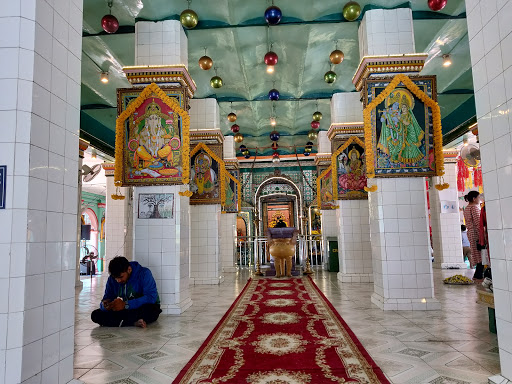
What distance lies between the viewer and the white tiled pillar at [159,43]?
5.88 metres

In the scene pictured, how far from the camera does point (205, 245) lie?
870 centimetres

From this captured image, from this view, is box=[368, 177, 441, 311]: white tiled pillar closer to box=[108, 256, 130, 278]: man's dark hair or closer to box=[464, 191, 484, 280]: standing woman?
box=[464, 191, 484, 280]: standing woman

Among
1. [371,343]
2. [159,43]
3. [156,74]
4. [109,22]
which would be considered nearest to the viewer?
[371,343]

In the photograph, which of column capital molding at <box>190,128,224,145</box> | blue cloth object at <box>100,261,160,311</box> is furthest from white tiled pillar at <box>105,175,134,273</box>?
blue cloth object at <box>100,261,160,311</box>

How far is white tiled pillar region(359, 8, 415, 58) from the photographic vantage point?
570 centimetres

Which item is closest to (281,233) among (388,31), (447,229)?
(388,31)

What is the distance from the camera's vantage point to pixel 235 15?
6.17 metres

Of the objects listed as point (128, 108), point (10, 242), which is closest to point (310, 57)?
point (128, 108)

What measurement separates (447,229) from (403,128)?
778 centimetres

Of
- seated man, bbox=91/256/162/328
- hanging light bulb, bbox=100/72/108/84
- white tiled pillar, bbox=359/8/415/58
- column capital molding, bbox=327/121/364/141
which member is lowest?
seated man, bbox=91/256/162/328

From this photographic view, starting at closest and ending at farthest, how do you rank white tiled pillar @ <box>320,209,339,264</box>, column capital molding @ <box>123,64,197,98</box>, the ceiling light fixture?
1. column capital molding @ <box>123,64,197,98</box>
2. the ceiling light fixture
3. white tiled pillar @ <box>320,209,339,264</box>

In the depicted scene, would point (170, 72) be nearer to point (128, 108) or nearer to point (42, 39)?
point (128, 108)

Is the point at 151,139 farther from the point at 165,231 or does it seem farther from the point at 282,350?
the point at 282,350

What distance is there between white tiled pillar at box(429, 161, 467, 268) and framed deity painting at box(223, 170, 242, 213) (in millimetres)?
6441
